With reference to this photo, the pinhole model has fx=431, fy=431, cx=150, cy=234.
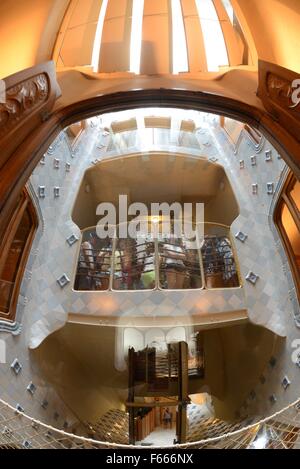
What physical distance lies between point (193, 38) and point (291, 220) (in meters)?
2.45

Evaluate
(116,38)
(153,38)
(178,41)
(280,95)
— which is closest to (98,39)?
(116,38)

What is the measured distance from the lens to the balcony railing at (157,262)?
6.41 meters

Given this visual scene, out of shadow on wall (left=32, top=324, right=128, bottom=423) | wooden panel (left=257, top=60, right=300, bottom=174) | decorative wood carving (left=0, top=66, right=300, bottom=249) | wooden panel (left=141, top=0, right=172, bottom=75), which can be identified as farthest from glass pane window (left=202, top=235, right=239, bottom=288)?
wooden panel (left=141, top=0, right=172, bottom=75)

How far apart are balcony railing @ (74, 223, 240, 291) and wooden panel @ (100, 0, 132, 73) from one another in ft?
8.75

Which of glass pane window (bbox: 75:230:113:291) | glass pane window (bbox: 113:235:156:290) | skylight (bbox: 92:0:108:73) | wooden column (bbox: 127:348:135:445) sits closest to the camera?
skylight (bbox: 92:0:108:73)

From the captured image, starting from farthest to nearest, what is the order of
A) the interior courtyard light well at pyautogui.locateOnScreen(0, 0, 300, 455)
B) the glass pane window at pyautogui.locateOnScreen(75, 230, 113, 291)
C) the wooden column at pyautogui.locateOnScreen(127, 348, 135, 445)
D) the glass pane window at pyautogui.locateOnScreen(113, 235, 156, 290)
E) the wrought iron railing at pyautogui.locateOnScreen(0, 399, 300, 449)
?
the glass pane window at pyautogui.locateOnScreen(113, 235, 156, 290) < the glass pane window at pyautogui.locateOnScreen(75, 230, 113, 291) < the wooden column at pyautogui.locateOnScreen(127, 348, 135, 445) < the wrought iron railing at pyautogui.locateOnScreen(0, 399, 300, 449) < the interior courtyard light well at pyautogui.locateOnScreen(0, 0, 300, 455)

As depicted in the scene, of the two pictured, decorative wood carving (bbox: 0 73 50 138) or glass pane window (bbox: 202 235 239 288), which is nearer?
decorative wood carving (bbox: 0 73 50 138)

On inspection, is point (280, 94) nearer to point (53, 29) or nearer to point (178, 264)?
point (53, 29)

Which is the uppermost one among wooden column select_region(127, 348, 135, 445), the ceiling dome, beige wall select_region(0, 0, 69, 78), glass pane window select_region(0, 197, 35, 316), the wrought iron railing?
the ceiling dome

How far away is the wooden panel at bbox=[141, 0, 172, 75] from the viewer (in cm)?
450

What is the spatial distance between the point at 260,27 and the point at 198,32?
154cm

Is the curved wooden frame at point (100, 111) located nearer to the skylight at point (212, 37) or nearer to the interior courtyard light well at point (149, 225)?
the interior courtyard light well at point (149, 225)

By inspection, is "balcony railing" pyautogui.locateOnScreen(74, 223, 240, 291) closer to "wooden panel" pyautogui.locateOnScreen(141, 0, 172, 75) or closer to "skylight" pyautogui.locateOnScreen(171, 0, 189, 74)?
"skylight" pyautogui.locateOnScreen(171, 0, 189, 74)

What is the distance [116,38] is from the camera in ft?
15.7
